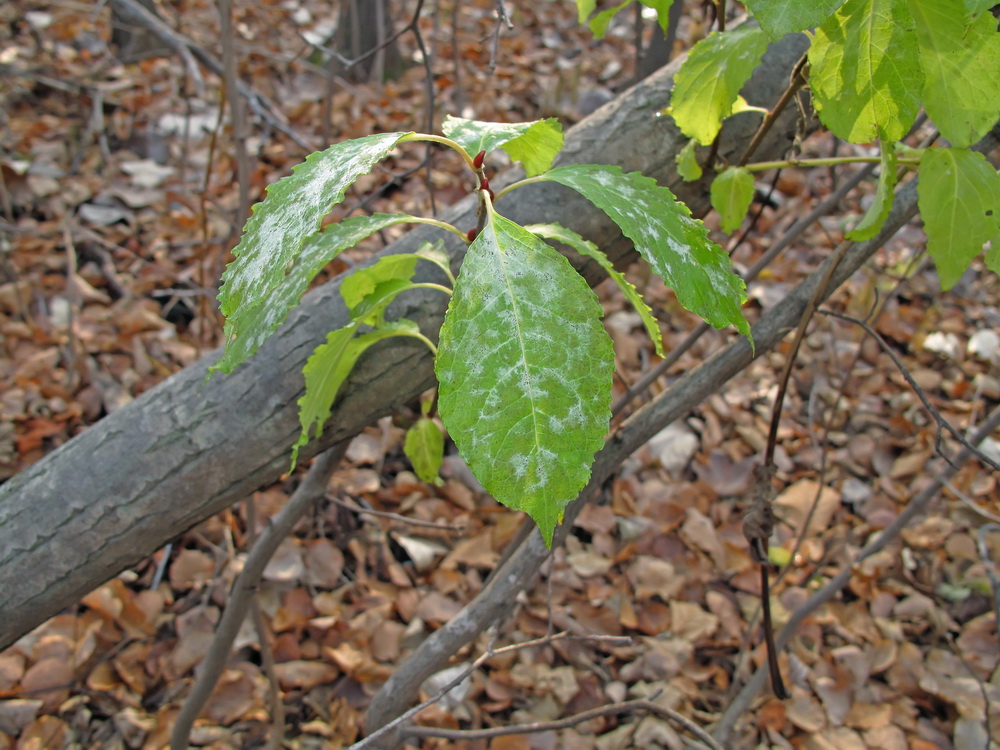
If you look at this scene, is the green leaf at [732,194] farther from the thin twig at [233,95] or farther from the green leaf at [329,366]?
the thin twig at [233,95]

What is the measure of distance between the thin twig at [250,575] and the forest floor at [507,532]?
19 cm

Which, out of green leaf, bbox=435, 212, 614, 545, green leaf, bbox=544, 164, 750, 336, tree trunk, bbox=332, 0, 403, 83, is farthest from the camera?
tree trunk, bbox=332, 0, 403, 83

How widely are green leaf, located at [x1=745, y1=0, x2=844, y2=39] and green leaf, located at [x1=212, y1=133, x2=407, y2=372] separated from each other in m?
0.39

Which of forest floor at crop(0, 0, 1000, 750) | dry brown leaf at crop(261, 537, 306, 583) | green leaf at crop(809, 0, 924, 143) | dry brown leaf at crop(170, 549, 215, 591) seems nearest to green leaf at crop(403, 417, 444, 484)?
forest floor at crop(0, 0, 1000, 750)

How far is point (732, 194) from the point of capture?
108cm

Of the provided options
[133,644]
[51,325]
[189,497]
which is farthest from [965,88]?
[51,325]

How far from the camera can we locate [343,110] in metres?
3.29

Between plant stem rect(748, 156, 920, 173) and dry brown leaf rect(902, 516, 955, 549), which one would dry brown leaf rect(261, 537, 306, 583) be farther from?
dry brown leaf rect(902, 516, 955, 549)

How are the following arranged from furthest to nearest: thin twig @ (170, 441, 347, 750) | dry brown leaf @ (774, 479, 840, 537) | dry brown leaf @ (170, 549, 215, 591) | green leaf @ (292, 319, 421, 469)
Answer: dry brown leaf @ (774, 479, 840, 537), dry brown leaf @ (170, 549, 215, 591), thin twig @ (170, 441, 347, 750), green leaf @ (292, 319, 421, 469)

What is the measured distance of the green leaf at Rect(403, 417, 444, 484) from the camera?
1.15 m

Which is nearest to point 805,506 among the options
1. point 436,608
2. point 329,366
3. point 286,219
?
point 436,608

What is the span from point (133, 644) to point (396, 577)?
647mm

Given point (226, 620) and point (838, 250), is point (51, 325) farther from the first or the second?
point (838, 250)

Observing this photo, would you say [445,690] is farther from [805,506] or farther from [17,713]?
[805,506]
